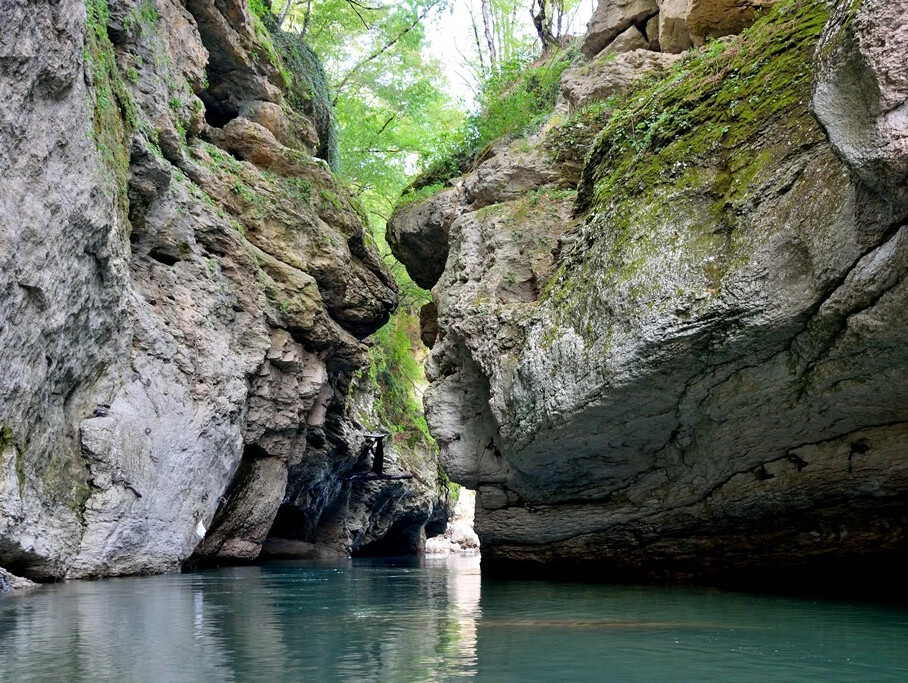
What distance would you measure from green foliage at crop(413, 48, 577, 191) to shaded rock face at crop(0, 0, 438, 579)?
303 centimetres

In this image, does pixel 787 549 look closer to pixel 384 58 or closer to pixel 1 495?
pixel 1 495

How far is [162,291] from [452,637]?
9312 mm

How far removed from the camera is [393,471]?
73.4 feet

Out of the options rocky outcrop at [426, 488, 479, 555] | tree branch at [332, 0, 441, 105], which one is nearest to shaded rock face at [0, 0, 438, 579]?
tree branch at [332, 0, 441, 105]

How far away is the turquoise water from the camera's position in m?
3.62

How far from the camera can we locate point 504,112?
14.5 meters

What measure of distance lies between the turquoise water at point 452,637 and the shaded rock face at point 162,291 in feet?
7.56

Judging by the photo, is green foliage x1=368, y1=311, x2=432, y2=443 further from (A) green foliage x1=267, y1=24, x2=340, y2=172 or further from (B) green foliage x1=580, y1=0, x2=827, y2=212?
(B) green foliage x1=580, y1=0, x2=827, y2=212

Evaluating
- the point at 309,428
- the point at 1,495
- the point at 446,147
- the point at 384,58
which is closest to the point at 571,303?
the point at 1,495

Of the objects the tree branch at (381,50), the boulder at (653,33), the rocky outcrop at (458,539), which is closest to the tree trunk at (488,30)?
the tree branch at (381,50)

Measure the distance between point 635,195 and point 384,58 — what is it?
18.3 metres

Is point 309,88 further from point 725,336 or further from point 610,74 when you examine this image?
point 725,336

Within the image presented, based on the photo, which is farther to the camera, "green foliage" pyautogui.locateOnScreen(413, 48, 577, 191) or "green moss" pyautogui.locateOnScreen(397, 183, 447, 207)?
"green moss" pyautogui.locateOnScreen(397, 183, 447, 207)

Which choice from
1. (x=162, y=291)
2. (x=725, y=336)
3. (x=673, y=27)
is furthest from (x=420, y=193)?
(x=725, y=336)
